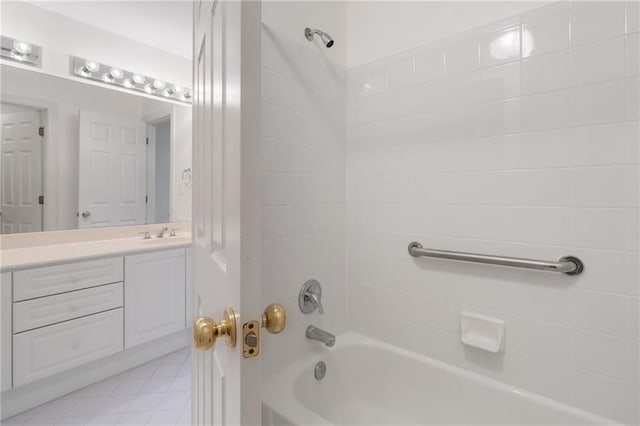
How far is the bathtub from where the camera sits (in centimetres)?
110

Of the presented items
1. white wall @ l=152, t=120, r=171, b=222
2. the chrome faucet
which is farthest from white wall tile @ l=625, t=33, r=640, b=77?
white wall @ l=152, t=120, r=171, b=222

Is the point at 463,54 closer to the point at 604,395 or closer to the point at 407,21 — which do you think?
the point at 407,21

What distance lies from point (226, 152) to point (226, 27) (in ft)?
0.81

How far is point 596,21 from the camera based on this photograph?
1014 mm

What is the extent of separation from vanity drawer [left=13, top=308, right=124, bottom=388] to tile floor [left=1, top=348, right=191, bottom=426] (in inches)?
7.8

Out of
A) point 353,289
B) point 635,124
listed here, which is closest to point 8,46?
point 353,289

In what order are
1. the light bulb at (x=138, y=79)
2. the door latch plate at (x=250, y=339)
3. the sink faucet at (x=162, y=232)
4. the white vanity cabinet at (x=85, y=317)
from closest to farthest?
the door latch plate at (x=250, y=339) < the white vanity cabinet at (x=85, y=317) < the light bulb at (x=138, y=79) < the sink faucet at (x=162, y=232)

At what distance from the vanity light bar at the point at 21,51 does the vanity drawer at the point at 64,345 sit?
170 centimetres

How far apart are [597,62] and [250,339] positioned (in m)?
1.36

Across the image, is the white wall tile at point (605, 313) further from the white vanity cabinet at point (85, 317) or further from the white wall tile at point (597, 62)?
the white vanity cabinet at point (85, 317)

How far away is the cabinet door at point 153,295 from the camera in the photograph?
6.62 feet

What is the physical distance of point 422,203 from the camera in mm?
1417

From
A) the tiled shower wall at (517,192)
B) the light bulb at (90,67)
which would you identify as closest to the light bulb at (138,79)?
the light bulb at (90,67)

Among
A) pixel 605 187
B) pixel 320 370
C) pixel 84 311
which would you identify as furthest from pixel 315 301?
pixel 84 311
